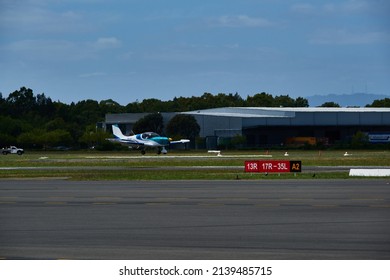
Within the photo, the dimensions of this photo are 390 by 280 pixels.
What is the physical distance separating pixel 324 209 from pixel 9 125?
138m

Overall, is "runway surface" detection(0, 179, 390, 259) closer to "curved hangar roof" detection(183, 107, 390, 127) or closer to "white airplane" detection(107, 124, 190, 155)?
"white airplane" detection(107, 124, 190, 155)

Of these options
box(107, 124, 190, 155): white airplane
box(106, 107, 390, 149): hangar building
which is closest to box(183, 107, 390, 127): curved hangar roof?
box(106, 107, 390, 149): hangar building

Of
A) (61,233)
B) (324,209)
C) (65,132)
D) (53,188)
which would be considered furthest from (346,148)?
(61,233)

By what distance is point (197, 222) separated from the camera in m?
24.5

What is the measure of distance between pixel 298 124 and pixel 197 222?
13050cm

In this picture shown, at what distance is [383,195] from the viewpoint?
35000 mm

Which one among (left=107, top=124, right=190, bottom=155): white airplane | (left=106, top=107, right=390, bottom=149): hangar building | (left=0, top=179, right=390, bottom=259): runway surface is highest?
(left=106, top=107, right=390, bottom=149): hangar building

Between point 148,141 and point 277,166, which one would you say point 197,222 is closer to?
point 277,166

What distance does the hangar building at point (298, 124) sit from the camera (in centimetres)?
15188

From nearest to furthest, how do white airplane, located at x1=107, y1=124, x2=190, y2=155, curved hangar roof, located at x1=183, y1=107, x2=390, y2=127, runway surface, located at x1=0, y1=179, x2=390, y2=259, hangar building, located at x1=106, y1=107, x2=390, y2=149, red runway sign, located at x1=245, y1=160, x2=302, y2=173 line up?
runway surface, located at x1=0, y1=179, x2=390, y2=259
red runway sign, located at x1=245, y1=160, x2=302, y2=173
white airplane, located at x1=107, y1=124, x2=190, y2=155
curved hangar roof, located at x1=183, y1=107, x2=390, y2=127
hangar building, located at x1=106, y1=107, x2=390, y2=149

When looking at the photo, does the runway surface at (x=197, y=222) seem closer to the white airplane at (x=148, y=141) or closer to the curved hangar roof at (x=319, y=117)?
the white airplane at (x=148, y=141)

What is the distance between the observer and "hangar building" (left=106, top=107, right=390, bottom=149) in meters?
152

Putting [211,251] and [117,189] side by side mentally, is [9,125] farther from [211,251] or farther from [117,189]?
[211,251]

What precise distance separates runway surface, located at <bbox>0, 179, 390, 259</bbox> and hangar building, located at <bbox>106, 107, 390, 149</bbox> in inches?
4409
